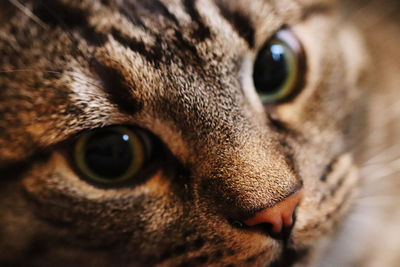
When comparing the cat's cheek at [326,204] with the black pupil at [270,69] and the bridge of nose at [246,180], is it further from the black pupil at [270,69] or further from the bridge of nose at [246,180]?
the black pupil at [270,69]

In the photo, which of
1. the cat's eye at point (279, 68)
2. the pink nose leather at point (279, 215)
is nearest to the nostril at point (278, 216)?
the pink nose leather at point (279, 215)

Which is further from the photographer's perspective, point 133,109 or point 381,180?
point 381,180

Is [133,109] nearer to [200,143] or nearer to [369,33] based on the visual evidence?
[200,143]

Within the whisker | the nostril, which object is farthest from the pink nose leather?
the whisker

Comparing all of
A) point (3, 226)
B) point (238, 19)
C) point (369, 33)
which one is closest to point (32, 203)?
point (3, 226)

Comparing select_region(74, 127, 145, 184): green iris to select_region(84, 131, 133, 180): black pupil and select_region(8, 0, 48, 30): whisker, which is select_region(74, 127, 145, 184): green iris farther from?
select_region(8, 0, 48, 30): whisker

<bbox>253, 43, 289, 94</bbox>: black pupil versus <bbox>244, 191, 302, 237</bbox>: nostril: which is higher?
<bbox>253, 43, 289, 94</bbox>: black pupil

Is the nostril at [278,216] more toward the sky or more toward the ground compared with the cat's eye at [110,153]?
more toward the ground
